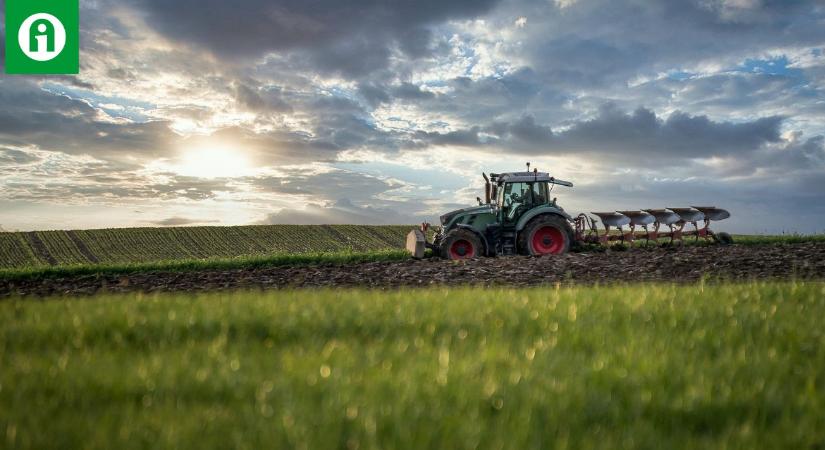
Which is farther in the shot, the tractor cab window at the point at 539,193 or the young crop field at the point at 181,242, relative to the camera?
the young crop field at the point at 181,242

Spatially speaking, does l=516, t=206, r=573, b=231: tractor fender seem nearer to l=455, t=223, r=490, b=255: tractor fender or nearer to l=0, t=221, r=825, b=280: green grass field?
l=455, t=223, r=490, b=255: tractor fender

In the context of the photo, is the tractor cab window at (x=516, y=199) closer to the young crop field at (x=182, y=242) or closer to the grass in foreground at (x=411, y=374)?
the grass in foreground at (x=411, y=374)

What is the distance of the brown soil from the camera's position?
1742 cm

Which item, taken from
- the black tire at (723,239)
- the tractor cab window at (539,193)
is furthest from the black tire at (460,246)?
the black tire at (723,239)

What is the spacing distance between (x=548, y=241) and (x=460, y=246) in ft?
10.8

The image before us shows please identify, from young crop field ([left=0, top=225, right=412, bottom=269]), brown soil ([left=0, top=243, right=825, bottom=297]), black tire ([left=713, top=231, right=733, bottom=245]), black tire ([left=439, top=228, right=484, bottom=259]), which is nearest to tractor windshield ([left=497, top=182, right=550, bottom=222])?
black tire ([left=439, top=228, right=484, bottom=259])

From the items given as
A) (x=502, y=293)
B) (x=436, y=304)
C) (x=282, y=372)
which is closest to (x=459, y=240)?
(x=502, y=293)

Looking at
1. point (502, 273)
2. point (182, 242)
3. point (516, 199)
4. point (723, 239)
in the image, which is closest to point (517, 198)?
point (516, 199)

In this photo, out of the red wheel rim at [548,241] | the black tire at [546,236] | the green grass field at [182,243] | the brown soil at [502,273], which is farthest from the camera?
the green grass field at [182,243]

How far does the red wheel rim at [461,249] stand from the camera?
23.2 m

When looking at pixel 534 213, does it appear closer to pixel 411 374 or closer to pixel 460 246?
pixel 460 246

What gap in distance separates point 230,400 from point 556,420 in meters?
2.45

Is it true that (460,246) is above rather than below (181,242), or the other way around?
above

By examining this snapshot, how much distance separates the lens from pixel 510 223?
2344 centimetres
